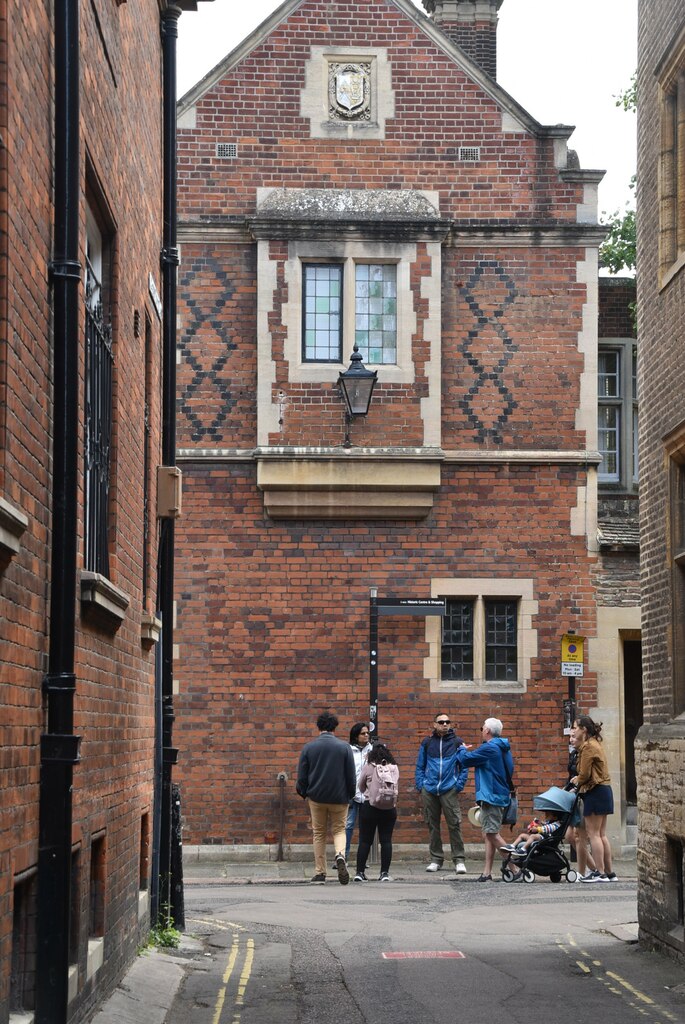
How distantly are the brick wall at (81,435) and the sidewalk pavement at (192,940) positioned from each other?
0.17 m

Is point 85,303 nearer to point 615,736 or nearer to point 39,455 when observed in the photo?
point 39,455

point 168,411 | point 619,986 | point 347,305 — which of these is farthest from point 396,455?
point 619,986

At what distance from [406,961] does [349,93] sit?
13.1m

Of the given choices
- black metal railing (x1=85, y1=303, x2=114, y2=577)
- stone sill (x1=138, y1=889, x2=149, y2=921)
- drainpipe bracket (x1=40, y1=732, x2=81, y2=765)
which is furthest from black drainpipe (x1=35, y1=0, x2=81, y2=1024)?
stone sill (x1=138, y1=889, x2=149, y2=921)

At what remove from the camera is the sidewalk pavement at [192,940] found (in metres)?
9.32

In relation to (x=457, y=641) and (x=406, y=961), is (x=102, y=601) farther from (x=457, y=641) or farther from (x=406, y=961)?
(x=457, y=641)

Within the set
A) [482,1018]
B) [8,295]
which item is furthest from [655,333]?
[8,295]

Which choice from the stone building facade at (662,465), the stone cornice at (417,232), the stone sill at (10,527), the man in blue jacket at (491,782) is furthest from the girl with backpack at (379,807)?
the stone sill at (10,527)

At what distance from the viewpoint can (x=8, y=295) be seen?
603 cm

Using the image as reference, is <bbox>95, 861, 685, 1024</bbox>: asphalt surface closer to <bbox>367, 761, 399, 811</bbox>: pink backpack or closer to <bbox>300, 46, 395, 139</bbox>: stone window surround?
<bbox>367, 761, 399, 811</bbox>: pink backpack

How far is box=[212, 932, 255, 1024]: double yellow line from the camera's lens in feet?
31.9

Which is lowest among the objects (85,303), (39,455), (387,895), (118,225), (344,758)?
(387,895)

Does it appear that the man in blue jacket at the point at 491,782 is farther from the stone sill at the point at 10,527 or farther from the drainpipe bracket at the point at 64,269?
the stone sill at the point at 10,527

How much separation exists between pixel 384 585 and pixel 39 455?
14336 mm
